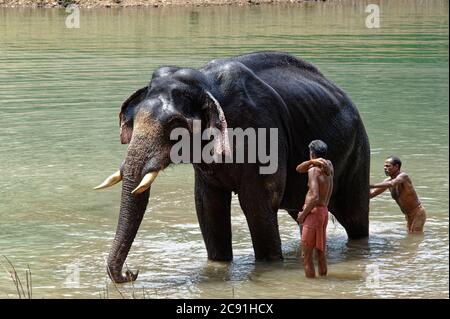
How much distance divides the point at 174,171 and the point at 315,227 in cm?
671

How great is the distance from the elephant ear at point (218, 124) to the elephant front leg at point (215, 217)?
80 centimetres

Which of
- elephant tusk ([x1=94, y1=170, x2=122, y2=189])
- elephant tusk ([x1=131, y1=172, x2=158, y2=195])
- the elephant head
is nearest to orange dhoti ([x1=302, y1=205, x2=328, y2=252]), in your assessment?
the elephant head

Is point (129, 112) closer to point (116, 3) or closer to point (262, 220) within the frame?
point (262, 220)

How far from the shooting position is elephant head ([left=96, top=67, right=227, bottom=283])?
952 cm

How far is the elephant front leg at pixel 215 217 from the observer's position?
35.1 ft

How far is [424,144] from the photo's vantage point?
17.8 meters

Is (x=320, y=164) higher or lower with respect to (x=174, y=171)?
higher

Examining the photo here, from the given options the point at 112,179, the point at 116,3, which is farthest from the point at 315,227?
the point at 116,3

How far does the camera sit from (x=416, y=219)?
1244 cm

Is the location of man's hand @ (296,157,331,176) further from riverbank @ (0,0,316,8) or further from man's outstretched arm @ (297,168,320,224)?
riverbank @ (0,0,316,8)

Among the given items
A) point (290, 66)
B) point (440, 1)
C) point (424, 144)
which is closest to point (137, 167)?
point (290, 66)

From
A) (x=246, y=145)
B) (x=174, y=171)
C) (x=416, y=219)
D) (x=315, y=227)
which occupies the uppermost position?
(x=246, y=145)

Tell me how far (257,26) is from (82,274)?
114ft

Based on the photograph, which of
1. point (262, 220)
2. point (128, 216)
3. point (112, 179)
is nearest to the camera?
point (128, 216)
